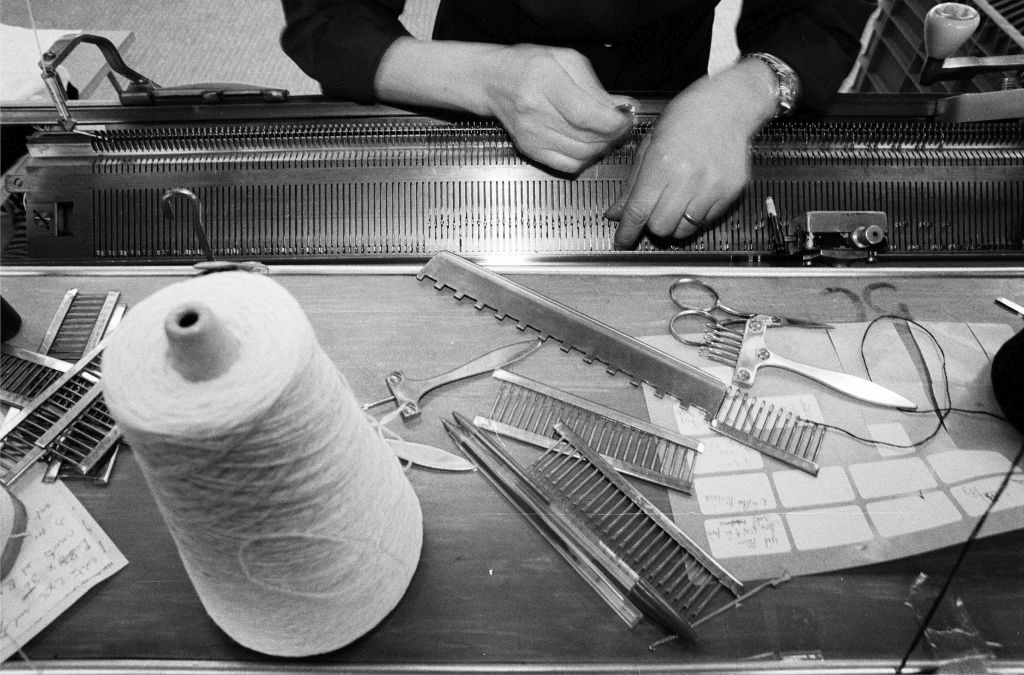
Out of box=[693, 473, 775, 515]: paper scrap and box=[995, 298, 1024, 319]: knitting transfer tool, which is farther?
box=[995, 298, 1024, 319]: knitting transfer tool

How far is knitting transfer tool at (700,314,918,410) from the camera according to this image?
36.9 inches

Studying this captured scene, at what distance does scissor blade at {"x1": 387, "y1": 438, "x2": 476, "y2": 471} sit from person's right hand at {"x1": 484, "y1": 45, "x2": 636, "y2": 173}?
555mm

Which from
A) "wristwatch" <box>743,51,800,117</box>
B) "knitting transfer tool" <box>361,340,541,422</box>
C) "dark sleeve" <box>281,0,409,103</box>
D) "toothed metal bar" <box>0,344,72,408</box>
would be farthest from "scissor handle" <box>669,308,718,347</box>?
"toothed metal bar" <box>0,344,72,408</box>

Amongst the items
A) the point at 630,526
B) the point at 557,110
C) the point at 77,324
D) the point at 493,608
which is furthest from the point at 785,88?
the point at 77,324

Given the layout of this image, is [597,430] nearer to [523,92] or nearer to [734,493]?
[734,493]

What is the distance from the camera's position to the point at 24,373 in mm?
948

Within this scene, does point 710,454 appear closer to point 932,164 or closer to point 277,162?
point 932,164

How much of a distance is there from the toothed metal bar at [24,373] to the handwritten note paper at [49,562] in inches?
5.2

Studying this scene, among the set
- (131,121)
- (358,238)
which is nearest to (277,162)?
(358,238)

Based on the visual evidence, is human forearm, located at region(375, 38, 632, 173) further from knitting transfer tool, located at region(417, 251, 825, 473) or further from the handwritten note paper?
the handwritten note paper

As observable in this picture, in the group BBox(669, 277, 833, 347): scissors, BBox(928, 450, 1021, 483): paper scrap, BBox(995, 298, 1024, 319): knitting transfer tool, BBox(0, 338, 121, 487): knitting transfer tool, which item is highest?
BBox(995, 298, 1024, 319): knitting transfer tool

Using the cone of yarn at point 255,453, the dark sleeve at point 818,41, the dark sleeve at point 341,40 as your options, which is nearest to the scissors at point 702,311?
the dark sleeve at point 818,41

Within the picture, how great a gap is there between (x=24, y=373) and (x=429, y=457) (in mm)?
629

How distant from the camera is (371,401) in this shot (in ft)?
3.08
